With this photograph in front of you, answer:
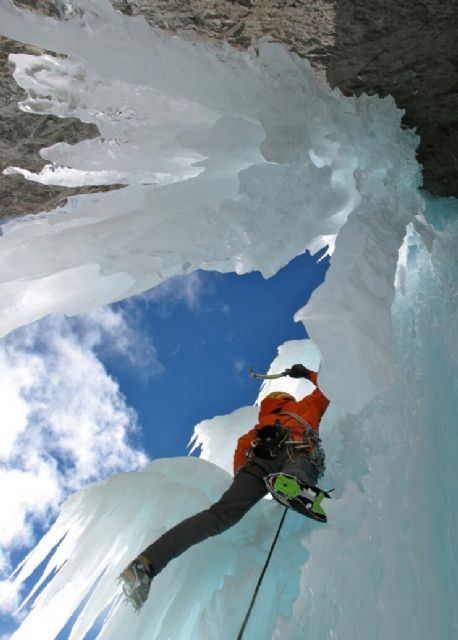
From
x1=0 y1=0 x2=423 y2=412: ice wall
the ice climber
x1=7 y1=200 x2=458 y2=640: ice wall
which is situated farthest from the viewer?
the ice climber

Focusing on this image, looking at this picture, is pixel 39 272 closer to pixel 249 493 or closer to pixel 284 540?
pixel 249 493

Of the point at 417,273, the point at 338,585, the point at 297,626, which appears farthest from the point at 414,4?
the point at 297,626

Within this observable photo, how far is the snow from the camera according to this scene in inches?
69.4

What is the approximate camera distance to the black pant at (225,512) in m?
2.31

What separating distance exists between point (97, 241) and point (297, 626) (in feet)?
5.24

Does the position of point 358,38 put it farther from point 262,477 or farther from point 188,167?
point 262,477

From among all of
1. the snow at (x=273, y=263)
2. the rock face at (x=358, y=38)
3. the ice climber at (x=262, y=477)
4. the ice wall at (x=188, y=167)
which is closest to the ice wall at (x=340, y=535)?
the snow at (x=273, y=263)

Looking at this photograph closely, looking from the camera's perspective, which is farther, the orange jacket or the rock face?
the orange jacket

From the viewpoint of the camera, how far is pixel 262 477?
2.74 m

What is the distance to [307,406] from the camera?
10.1ft

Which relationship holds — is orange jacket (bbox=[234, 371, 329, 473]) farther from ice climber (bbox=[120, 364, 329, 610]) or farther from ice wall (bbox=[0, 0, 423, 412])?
ice wall (bbox=[0, 0, 423, 412])

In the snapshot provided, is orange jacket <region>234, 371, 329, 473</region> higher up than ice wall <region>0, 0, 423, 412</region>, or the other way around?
ice wall <region>0, 0, 423, 412</region>

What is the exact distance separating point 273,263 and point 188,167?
0.70m

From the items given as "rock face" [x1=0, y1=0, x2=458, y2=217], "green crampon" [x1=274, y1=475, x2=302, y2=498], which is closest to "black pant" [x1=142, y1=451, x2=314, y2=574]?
"green crampon" [x1=274, y1=475, x2=302, y2=498]
